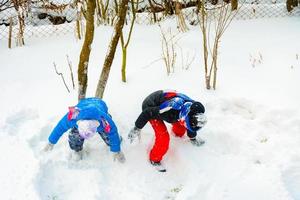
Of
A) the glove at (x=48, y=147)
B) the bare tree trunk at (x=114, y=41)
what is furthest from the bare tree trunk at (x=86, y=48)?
the glove at (x=48, y=147)

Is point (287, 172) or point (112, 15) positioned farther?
point (112, 15)

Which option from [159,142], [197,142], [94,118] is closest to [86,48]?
[94,118]

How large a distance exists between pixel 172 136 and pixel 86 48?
1160 millimetres

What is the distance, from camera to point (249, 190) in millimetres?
3918

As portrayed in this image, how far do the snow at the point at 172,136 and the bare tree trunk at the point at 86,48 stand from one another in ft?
1.25

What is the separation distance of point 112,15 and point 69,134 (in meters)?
3.51

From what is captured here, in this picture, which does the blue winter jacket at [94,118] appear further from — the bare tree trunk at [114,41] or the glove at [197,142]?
the glove at [197,142]

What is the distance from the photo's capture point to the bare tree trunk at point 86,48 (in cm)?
435

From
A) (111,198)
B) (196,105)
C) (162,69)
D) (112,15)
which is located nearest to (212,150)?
(196,105)

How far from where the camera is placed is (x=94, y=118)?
4008 mm

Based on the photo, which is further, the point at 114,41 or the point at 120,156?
the point at 114,41

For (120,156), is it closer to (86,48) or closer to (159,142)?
(159,142)

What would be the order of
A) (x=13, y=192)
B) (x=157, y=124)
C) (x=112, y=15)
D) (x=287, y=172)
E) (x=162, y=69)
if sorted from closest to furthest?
(x=13, y=192) → (x=287, y=172) → (x=157, y=124) → (x=162, y=69) → (x=112, y=15)

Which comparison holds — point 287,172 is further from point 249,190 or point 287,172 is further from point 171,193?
point 171,193
